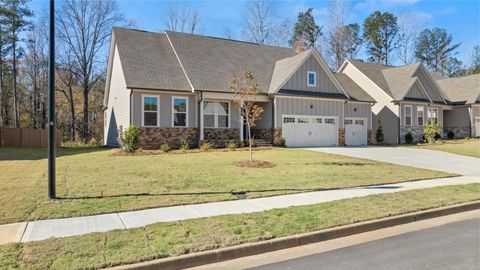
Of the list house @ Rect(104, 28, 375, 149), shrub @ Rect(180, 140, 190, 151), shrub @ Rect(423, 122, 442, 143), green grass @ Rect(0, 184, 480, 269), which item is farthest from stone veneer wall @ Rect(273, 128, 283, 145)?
green grass @ Rect(0, 184, 480, 269)

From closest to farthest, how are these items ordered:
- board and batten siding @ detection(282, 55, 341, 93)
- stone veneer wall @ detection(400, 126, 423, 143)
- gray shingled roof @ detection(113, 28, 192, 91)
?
1. gray shingled roof @ detection(113, 28, 192, 91)
2. board and batten siding @ detection(282, 55, 341, 93)
3. stone veneer wall @ detection(400, 126, 423, 143)

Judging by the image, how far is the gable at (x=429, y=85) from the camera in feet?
104

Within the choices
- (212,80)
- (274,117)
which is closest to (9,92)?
(212,80)

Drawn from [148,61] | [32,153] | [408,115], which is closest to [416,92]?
[408,115]

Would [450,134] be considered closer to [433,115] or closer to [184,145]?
[433,115]

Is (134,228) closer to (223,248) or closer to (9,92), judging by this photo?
(223,248)

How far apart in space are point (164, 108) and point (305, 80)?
9.59 metres

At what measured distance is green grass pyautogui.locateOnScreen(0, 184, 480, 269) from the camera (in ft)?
15.2

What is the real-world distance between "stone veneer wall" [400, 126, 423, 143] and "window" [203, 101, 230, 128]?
15307mm

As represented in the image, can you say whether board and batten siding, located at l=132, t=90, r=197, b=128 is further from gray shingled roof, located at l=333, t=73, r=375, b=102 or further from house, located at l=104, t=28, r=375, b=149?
gray shingled roof, located at l=333, t=73, r=375, b=102

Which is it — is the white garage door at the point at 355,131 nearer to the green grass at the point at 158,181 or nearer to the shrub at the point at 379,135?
the shrub at the point at 379,135

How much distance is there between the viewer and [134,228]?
19.6 feet

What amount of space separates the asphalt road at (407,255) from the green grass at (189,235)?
778mm

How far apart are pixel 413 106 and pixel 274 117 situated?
14424 millimetres
